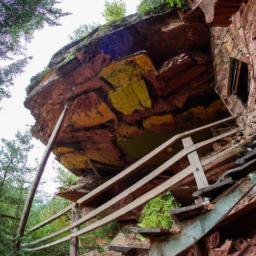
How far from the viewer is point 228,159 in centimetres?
581

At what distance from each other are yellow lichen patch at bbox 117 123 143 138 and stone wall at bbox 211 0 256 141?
2.91 metres

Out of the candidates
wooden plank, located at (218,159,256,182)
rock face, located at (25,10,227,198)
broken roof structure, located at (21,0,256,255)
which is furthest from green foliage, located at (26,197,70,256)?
wooden plank, located at (218,159,256,182)

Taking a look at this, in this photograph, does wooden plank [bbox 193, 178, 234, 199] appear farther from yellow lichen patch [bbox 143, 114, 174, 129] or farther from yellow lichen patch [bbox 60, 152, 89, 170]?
yellow lichen patch [bbox 60, 152, 89, 170]

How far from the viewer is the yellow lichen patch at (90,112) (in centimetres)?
898

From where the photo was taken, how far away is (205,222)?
3781 millimetres

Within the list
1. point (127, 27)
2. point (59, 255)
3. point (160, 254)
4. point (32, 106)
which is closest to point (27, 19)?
point (32, 106)

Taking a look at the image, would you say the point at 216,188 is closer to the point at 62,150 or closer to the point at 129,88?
the point at 129,88

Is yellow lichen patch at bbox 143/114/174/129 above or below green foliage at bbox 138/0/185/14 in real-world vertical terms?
below

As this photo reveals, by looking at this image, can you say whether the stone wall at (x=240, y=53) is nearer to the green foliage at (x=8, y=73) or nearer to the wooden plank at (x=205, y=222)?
the wooden plank at (x=205, y=222)

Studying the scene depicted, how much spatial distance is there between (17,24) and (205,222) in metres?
8.45

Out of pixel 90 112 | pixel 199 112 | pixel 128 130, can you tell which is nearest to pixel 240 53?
pixel 199 112

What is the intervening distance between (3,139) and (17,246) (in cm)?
369

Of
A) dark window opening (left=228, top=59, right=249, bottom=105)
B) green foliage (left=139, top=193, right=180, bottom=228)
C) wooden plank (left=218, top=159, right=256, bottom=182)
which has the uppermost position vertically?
dark window opening (left=228, top=59, right=249, bottom=105)

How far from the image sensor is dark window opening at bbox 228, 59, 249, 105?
254 inches
